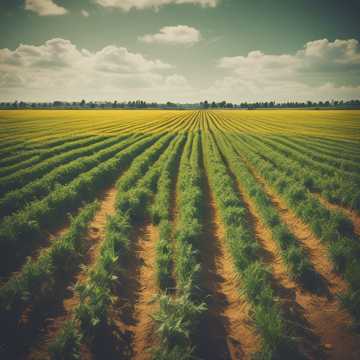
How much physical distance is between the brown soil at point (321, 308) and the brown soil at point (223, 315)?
1.04 m

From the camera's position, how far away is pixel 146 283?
213 inches

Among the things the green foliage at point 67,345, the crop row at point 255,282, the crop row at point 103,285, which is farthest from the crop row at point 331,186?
the green foliage at point 67,345

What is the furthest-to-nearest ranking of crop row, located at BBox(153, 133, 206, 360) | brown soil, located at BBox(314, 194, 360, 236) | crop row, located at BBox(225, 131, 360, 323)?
brown soil, located at BBox(314, 194, 360, 236) → crop row, located at BBox(225, 131, 360, 323) → crop row, located at BBox(153, 133, 206, 360)

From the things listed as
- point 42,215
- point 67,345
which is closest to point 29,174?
point 42,215

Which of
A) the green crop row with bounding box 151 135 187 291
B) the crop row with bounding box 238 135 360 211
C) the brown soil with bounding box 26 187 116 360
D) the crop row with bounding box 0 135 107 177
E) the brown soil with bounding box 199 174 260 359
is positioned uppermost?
the crop row with bounding box 0 135 107 177

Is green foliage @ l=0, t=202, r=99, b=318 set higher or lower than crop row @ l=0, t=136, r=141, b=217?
lower

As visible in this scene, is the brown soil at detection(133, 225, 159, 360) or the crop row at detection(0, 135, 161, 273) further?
the crop row at detection(0, 135, 161, 273)

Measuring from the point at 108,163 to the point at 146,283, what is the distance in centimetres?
1084

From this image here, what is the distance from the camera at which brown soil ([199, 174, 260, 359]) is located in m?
3.90

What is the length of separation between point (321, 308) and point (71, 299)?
5.53 meters

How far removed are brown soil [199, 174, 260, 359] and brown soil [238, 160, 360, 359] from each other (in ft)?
3.41

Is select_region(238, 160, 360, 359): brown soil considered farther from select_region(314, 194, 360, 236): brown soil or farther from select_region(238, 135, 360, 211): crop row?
select_region(238, 135, 360, 211): crop row

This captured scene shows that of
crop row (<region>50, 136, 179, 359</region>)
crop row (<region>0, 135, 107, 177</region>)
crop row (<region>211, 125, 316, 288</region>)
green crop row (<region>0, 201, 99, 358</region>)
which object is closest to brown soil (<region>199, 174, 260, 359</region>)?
crop row (<region>211, 125, 316, 288</region>)

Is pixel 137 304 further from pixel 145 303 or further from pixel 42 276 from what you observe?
pixel 42 276
